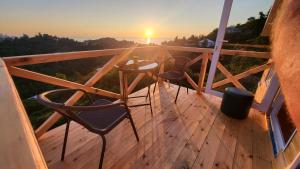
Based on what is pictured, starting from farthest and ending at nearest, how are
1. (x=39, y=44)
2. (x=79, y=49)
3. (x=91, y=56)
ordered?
(x=79, y=49) → (x=39, y=44) → (x=91, y=56)

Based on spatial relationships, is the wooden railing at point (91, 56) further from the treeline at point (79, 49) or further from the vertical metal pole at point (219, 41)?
the treeline at point (79, 49)

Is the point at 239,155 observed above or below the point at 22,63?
below

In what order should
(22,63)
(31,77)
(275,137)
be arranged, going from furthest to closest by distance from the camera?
(275,137) < (31,77) < (22,63)

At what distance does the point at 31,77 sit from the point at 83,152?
91 centimetres

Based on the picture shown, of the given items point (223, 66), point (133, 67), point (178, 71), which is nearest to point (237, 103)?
point (223, 66)

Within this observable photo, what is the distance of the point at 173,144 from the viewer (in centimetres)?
170

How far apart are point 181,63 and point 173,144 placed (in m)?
1.66

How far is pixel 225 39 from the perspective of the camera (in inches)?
105

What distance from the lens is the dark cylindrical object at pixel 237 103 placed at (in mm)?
2180

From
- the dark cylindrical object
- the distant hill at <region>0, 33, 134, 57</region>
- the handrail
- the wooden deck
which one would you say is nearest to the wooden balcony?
the wooden deck

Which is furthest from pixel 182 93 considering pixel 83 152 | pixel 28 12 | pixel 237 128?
pixel 28 12

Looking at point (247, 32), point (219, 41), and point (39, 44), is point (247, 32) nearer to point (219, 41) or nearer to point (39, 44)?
point (219, 41)

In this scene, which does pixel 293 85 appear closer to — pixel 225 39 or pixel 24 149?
pixel 24 149

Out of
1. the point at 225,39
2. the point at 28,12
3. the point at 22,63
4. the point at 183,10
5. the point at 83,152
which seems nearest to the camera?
the point at 22,63
